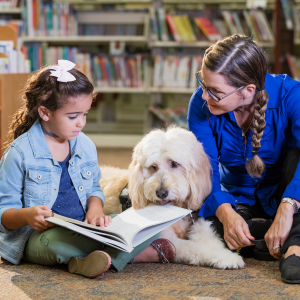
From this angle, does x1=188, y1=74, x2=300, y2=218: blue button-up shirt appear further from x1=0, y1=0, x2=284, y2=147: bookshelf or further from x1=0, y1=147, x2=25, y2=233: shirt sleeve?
x1=0, y1=0, x2=284, y2=147: bookshelf

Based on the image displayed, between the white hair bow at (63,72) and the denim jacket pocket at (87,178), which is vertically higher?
the white hair bow at (63,72)

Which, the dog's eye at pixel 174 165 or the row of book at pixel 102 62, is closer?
the dog's eye at pixel 174 165

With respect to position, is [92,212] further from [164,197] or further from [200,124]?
[200,124]

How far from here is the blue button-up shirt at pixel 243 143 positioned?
164 centimetres

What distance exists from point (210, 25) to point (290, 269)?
347 cm

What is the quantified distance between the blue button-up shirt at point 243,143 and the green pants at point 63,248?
0.40 meters

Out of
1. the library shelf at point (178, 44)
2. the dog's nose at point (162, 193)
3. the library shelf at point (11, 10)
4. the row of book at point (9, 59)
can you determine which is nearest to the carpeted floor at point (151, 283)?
the dog's nose at point (162, 193)

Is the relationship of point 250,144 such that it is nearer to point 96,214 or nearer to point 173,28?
point 96,214

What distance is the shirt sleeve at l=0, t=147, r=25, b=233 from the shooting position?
1.45 metres

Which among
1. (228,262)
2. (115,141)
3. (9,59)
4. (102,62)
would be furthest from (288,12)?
(228,262)

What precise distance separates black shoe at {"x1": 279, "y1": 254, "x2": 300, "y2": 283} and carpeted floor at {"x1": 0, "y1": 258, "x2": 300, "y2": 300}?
21 millimetres

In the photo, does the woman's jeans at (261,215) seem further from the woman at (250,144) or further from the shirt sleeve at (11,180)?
the shirt sleeve at (11,180)

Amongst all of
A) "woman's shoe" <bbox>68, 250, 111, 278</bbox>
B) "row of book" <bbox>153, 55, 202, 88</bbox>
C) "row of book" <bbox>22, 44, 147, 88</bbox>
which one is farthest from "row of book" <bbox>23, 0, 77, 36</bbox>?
"woman's shoe" <bbox>68, 250, 111, 278</bbox>

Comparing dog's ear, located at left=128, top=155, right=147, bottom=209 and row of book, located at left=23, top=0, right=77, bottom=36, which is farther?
row of book, located at left=23, top=0, right=77, bottom=36
